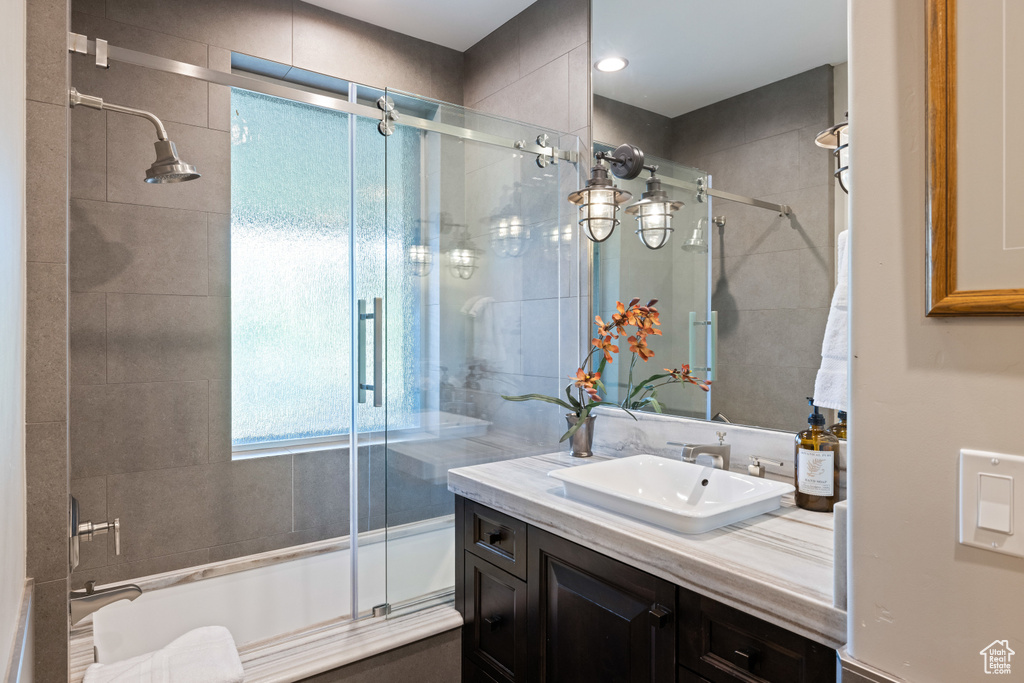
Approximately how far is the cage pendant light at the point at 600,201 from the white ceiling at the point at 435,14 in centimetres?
105

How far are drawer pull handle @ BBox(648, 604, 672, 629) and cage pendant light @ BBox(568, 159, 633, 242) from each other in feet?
3.85

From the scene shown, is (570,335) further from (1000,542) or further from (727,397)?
(1000,542)

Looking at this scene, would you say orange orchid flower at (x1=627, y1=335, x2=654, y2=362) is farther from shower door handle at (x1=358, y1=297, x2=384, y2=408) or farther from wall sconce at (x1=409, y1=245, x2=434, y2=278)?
shower door handle at (x1=358, y1=297, x2=384, y2=408)

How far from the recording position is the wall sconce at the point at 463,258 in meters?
1.86

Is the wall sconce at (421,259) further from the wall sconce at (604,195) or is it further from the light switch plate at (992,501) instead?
the light switch plate at (992,501)

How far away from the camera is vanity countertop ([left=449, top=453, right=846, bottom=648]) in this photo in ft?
2.99

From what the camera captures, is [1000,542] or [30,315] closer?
[1000,542]

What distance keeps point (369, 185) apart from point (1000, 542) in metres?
1.70

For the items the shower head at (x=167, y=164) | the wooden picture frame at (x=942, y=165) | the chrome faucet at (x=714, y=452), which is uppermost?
the shower head at (x=167, y=164)

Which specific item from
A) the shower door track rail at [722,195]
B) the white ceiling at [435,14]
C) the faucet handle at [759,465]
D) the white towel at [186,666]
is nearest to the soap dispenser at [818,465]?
the faucet handle at [759,465]

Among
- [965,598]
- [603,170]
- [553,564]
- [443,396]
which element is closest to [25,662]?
[553,564]

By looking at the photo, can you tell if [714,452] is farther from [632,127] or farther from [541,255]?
[632,127]

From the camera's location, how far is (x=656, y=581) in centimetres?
114

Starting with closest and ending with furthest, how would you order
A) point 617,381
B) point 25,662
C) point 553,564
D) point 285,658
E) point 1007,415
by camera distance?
point 1007,415
point 25,662
point 553,564
point 285,658
point 617,381
